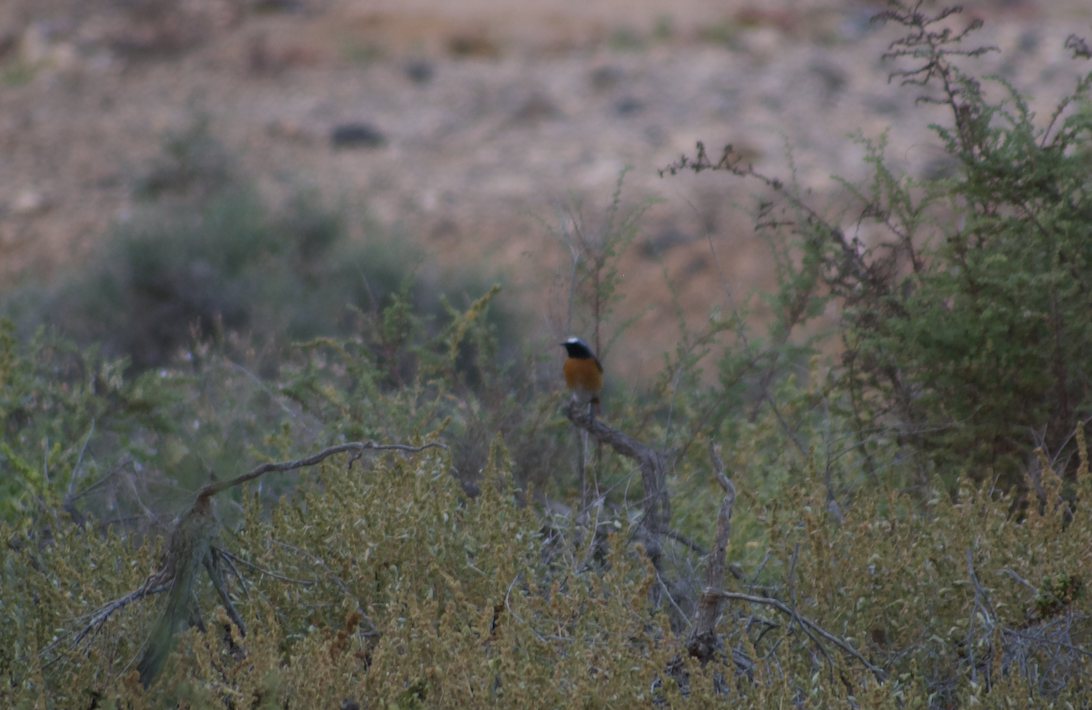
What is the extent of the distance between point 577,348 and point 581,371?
10cm

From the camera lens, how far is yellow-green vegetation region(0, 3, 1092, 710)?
2.28 metres

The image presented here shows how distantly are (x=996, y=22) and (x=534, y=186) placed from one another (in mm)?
11637

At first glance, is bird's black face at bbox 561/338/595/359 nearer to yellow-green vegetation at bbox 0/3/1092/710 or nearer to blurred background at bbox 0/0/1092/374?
yellow-green vegetation at bbox 0/3/1092/710

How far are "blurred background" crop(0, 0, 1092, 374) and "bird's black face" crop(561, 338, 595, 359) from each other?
209 inches

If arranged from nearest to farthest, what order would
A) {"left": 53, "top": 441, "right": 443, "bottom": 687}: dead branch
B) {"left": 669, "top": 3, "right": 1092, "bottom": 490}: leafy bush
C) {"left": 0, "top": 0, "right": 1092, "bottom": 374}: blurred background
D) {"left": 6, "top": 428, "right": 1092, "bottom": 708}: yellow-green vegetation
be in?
{"left": 6, "top": 428, "right": 1092, "bottom": 708}: yellow-green vegetation, {"left": 53, "top": 441, "right": 443, "bottom": 687}: dead branch, {"left": 669, "top": 3, "right": 1092, "bottom": 490}: leafy bush, {"left": 0, "top": 0, "right": 1092, "bottom": 374}: blurred background

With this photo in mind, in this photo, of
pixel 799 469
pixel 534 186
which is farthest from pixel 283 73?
pixel 799 469

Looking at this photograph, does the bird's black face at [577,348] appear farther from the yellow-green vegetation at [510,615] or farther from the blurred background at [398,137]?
the blurred background at [398,137]

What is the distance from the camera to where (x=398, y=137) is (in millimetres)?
19625

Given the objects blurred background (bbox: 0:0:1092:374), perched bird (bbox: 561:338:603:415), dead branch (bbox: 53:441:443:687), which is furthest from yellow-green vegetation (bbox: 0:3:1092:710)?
blurred background (bbox: 0:0:1092:374)

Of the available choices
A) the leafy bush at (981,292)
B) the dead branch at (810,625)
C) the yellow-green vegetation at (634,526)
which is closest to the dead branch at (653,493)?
the yellow-green vegetation at (634,526)

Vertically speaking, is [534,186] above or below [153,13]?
below

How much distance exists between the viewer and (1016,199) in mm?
3760

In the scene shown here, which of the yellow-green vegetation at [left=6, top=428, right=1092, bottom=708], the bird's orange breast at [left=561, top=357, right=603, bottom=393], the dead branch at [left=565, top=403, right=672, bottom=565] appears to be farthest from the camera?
the bird's orange breast at [left=561, top=357, right=603, bottom=393]

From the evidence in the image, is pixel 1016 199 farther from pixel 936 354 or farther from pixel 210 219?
pixel 210 219
